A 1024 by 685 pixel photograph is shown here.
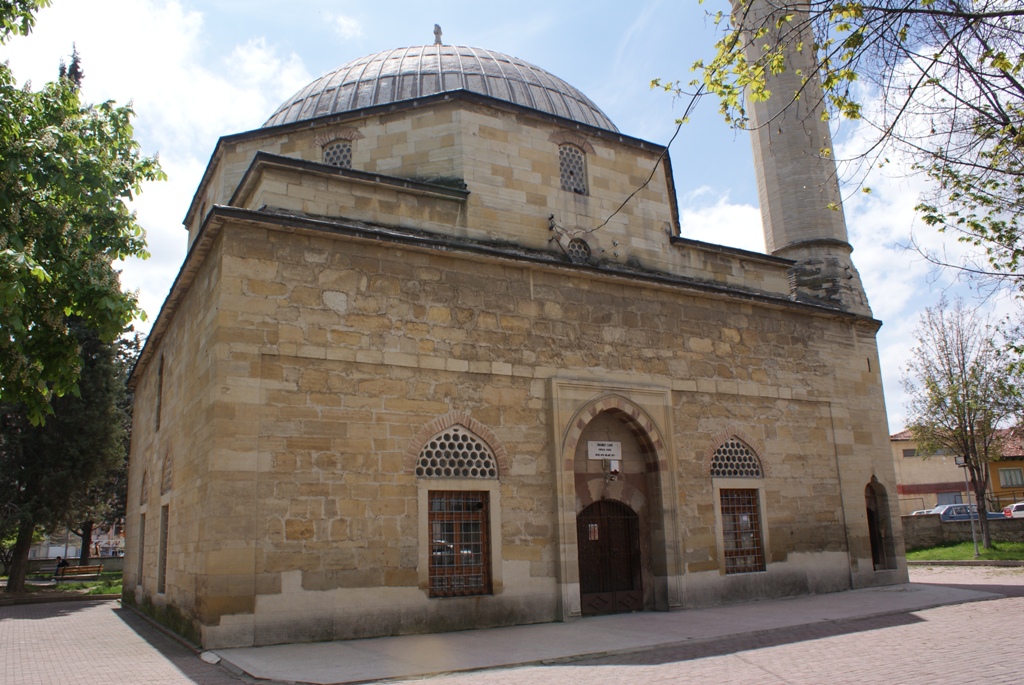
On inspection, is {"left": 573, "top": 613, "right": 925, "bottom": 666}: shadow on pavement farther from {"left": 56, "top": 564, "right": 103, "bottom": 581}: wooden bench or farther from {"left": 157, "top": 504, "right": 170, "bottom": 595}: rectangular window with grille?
{"left": 56, "top": 564, "right": 103, "bottom": 581}: wooden bench

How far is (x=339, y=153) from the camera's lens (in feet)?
39.9

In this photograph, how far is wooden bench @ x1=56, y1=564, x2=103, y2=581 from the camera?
77.0 ft

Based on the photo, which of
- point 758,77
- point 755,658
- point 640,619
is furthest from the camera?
point 640,619

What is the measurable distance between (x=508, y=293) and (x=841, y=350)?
6.79 m

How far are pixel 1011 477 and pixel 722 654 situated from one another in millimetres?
33808

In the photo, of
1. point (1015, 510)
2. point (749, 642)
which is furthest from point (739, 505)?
point (1015, 510)

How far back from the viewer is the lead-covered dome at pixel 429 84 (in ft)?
45.0

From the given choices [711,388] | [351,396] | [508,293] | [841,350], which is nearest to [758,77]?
[508,293]

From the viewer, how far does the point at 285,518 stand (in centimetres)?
802

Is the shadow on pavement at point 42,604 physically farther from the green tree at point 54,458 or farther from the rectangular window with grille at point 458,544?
the rectangular window with grille at point 458,544

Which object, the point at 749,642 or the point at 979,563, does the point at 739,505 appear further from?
the point at 979,563

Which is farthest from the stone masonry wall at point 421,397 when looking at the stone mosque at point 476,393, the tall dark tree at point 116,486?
the tall dark tree at point 116,486

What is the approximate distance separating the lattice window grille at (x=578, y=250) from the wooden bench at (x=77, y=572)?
68.3 feet

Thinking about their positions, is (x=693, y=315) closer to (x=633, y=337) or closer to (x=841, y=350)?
(x=633, y=337)
